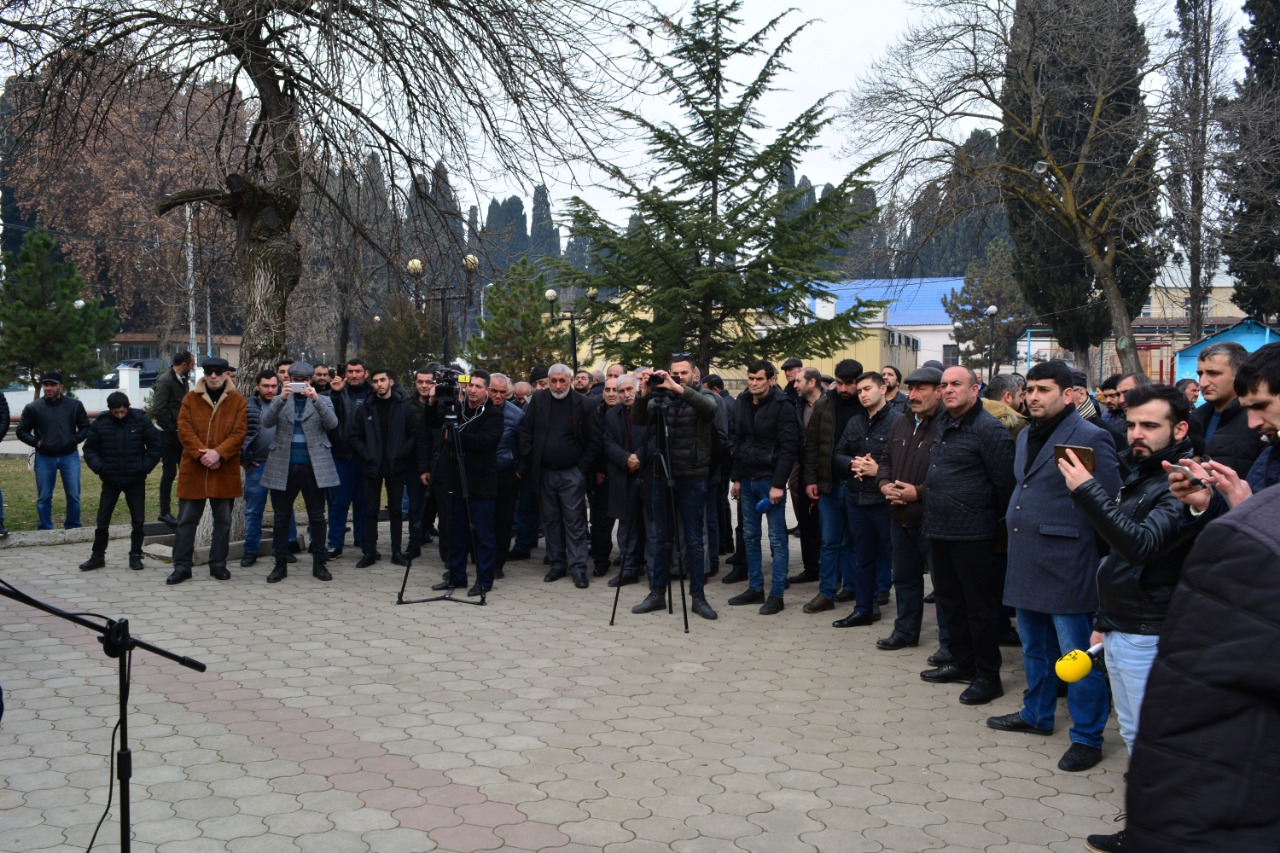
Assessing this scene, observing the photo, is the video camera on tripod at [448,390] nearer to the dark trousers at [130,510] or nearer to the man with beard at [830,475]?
the man with beard at [830,475]

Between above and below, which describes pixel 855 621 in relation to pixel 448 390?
below

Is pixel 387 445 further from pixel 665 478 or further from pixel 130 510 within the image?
pixel 665 478

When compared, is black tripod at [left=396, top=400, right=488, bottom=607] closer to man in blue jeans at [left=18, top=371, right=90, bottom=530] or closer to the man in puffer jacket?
the man in puffer jacket

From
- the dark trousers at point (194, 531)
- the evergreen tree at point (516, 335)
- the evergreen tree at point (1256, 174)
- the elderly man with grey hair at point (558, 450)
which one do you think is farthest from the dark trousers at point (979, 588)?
the evergreen tree at point (1256, 174)

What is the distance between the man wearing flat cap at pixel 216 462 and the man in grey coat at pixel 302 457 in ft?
1.09

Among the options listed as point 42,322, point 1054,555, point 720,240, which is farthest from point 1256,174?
point 42,322

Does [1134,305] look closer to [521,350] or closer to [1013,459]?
[521,350]

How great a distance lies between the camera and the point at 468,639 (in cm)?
820

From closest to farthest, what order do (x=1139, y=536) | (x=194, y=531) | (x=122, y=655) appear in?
(x=122, y=655) → (x=1139, y=536) → (x=194, y=531)

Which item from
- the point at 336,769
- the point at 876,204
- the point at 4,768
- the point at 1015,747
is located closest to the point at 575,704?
the point at 336,769

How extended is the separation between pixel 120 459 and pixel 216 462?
1.12 m

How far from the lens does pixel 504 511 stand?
10.8 meters

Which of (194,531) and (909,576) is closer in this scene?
(909,576)

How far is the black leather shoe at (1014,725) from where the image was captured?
607cm
